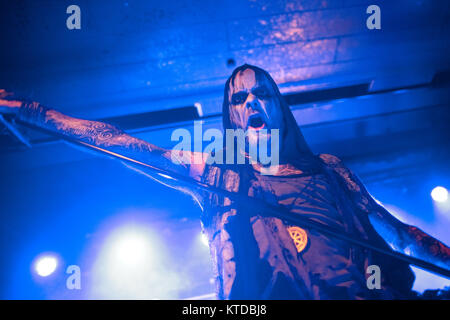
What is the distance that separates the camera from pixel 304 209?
1739 mm

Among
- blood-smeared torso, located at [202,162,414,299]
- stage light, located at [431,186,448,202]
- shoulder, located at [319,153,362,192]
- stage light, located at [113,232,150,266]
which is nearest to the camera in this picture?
blood-smeared torso, located at [202,162,414,299]

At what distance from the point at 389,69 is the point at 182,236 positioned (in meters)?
3.89

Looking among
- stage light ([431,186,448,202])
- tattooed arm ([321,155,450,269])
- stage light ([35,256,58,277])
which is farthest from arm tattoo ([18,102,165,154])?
stage light ([431,186,448,202])

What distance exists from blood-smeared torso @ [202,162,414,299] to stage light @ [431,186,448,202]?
11.5 ft

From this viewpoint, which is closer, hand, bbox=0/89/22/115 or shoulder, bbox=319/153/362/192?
hand, bbox=0/89/22/115

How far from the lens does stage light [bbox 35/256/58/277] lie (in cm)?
347

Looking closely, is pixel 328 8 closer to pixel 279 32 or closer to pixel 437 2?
pixel 279 32

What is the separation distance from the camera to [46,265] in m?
3.51

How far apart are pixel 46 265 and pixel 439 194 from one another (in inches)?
233

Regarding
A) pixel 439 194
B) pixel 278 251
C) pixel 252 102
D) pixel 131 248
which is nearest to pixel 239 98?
pixel 252 102

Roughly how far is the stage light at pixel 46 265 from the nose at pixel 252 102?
3358mm

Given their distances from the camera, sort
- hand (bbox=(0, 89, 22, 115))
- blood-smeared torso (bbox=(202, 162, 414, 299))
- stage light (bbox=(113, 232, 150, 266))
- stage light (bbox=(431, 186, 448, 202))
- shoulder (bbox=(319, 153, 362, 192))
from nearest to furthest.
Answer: blood-smeared torso (bbox=(202, 162, 414, 299)) → hand (bbox=(0, 89, 22, 115)) → shoulder (bbox=(319, 153, 362, 192)) → stage light (bbox=(113, 232, 150, 266)) → stage light (bbox=(431, 186, 448, 202))

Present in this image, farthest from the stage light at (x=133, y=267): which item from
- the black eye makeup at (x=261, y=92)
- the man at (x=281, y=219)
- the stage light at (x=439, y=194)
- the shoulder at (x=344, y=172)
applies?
the stage light at (x=439, y=194)

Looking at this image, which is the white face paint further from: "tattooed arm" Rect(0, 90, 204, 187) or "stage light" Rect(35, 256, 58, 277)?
"stage light" Rect(35, 256, 58, 277)
